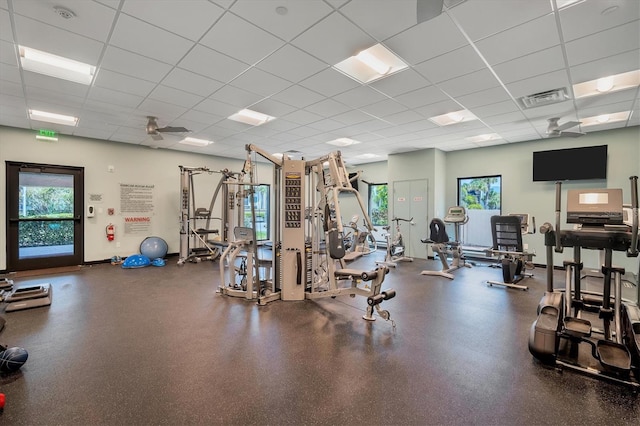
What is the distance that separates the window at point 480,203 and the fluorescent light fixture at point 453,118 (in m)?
2.78

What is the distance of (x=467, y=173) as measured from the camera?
25.0 ft

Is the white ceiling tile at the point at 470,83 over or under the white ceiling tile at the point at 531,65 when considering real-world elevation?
over

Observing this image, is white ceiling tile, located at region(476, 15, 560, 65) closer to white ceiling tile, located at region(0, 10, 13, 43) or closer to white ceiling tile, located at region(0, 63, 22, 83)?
white ceiling tile, located at region(0, 10, 13, 43)

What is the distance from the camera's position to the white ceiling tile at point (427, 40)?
2.51 meters

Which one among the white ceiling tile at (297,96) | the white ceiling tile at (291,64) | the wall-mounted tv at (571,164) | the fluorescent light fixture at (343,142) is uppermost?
the fluorescent light fixture at (343,142)

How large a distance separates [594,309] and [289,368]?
9.61ft

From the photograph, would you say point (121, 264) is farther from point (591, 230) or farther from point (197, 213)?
point (591, 230)

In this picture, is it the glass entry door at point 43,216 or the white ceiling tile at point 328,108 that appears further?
the glass entry door at point 43,216

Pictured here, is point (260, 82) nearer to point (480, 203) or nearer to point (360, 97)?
point (360, 97)

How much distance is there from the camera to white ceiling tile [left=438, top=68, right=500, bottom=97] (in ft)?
11.3

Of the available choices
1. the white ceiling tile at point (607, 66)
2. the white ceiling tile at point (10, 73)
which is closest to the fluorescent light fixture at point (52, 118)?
the white ceiling tile at point (10, 73)

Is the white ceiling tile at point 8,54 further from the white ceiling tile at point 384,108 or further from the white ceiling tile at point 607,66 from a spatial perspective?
the white ceiling tile at point 607,66

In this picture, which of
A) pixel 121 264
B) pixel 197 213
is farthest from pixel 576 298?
pixel 121 264

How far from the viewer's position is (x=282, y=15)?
2.38 m
